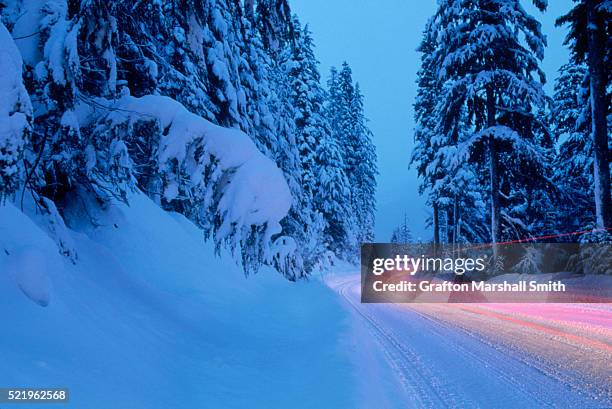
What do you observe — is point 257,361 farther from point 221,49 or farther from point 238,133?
point 221,49

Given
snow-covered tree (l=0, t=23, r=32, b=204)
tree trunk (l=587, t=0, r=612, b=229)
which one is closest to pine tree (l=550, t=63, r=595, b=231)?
tree trunk (l=587, t=0, r=612, b=229)

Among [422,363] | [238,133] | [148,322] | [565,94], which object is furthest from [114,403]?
[565,94]

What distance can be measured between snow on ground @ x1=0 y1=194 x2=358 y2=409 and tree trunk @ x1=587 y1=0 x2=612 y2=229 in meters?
10.6

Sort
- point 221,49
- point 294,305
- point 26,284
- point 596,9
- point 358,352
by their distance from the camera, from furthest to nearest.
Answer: point 596,9 < point 221,49 < point 294,305 < point 358,352 < point 26,284

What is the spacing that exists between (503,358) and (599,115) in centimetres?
1143

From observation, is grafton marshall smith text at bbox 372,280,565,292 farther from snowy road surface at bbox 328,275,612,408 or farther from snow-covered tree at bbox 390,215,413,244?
snow-covered tree at bbox 390,215,413,244

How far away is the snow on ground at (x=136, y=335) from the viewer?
10.2 feet

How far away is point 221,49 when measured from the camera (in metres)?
11.2

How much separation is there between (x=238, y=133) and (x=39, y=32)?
6.99 ft

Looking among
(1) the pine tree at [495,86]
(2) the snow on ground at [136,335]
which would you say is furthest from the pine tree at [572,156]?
(2) the snow on ground at [136,335]

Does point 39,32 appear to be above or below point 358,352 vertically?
above

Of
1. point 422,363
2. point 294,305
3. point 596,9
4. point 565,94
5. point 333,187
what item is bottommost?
point 422,363

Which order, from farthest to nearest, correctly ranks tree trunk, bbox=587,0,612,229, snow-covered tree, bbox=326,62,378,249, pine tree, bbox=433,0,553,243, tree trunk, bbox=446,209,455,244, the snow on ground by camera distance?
1. snow-covered tree, bbox=326,62,378,249
2. tree trunk, bbox=446,209,455,244
3. pine tree, bbox=433,0,553,243
4. tree trunk, bbox=587,0,612,229
5. the snow on ground

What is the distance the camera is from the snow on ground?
10.2 ft
